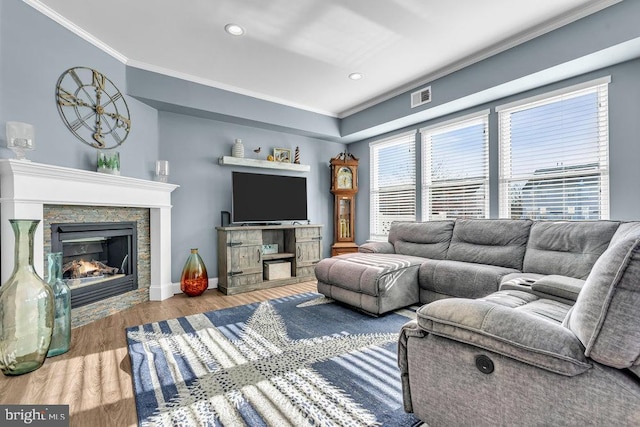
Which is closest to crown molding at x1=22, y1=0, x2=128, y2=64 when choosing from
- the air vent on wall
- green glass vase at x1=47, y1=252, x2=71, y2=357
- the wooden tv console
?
green glass vase at x1=47, y1=252, x2=71, y2=357

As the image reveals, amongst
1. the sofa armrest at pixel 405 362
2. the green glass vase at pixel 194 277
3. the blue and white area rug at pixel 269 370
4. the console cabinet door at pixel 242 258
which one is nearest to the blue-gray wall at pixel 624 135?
the blue and white area rug at pixel 269 370

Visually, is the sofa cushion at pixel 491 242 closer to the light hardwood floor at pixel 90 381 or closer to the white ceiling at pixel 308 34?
the white ceiling at pixel 308 34

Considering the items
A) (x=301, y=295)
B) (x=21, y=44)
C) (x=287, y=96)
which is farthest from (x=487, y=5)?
(x=21, y=44)

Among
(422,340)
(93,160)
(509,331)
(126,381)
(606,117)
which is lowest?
(126,381)

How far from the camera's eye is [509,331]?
1.02 metres

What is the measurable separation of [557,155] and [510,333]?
2.91 metres

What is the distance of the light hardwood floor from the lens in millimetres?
1501

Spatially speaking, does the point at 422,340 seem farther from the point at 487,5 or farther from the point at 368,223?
the point at 368,223

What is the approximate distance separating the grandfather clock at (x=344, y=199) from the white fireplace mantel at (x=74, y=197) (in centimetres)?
248

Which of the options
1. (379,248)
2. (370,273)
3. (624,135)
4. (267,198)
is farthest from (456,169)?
(267,198)

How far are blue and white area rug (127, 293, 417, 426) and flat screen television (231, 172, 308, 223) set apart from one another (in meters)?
1.56

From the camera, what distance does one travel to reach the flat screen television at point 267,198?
4051mm

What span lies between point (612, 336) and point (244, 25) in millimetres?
3081

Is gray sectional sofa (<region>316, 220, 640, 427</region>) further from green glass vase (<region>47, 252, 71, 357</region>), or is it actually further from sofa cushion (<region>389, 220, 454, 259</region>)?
green glass vase (<region>47, 252, 71, 357</region>)
